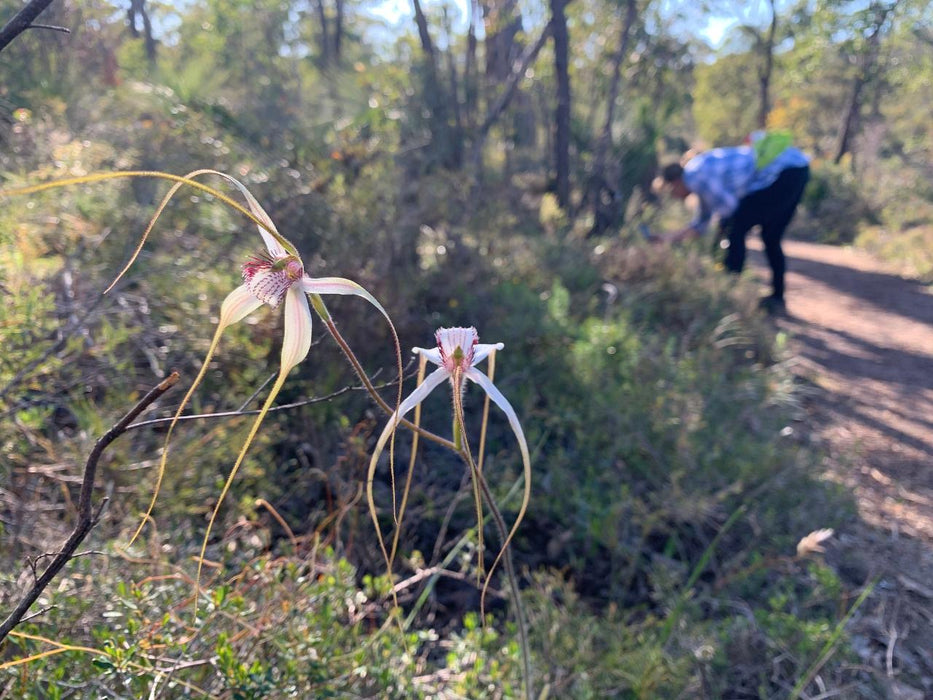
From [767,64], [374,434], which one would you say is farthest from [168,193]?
[767,64]

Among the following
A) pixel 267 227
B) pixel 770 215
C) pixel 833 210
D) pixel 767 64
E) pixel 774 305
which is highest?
pixel 767 64

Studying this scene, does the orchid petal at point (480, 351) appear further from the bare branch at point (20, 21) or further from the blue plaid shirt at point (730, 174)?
the blue plaid shirt at point (730, 174)

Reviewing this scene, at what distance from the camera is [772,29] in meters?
17.9

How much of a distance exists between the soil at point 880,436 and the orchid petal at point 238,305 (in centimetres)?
227

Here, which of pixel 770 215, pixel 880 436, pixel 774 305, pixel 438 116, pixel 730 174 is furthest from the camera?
pixel 774 305

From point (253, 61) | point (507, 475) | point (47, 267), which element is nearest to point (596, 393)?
point (507, 475)

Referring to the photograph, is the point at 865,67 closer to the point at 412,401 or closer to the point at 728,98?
the point at 728,98

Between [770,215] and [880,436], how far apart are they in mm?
2574

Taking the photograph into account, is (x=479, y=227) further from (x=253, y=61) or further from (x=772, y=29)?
(x=772, y=29)

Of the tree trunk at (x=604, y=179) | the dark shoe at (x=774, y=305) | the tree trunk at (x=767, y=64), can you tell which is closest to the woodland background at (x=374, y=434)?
the tree trunk at (x=604, y=179)

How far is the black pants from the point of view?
20.0 ft

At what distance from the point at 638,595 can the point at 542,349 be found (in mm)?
1359

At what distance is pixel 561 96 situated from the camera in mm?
6352

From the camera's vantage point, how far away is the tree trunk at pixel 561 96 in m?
6.03
